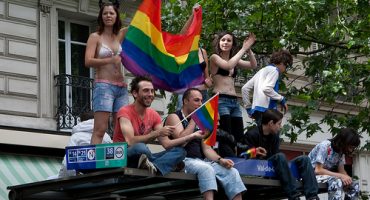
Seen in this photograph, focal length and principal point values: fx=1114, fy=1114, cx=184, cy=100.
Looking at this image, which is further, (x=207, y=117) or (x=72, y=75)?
(x=72, y=75)

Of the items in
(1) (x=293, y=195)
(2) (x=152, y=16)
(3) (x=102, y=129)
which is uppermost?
(2) (x=152, y=16)

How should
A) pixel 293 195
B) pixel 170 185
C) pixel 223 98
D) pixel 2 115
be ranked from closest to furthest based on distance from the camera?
pixel 170 185, pixel 293 195, pixel 223 98, pixel 2 115

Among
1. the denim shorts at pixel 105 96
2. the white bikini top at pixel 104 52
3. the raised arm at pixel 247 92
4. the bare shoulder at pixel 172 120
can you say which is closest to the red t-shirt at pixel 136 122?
the bare shoulder at pixel 172 120

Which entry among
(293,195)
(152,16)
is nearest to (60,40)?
(152,16)

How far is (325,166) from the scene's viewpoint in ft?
43.5

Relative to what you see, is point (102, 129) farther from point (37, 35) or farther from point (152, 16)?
point (37, 35)

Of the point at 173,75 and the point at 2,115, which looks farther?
the point at 2,115

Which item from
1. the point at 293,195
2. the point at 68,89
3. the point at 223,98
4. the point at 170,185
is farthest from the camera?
the point at 68,89

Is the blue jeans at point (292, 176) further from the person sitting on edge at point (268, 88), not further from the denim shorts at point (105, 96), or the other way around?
the denim shorts at point (105, 96)

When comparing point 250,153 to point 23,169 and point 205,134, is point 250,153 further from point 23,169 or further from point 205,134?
point 23,169

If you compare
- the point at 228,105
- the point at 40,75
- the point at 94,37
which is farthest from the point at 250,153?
the point at 40,75

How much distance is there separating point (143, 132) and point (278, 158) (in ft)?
5.64

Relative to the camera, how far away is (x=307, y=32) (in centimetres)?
1892

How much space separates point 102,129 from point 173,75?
4.52ft
